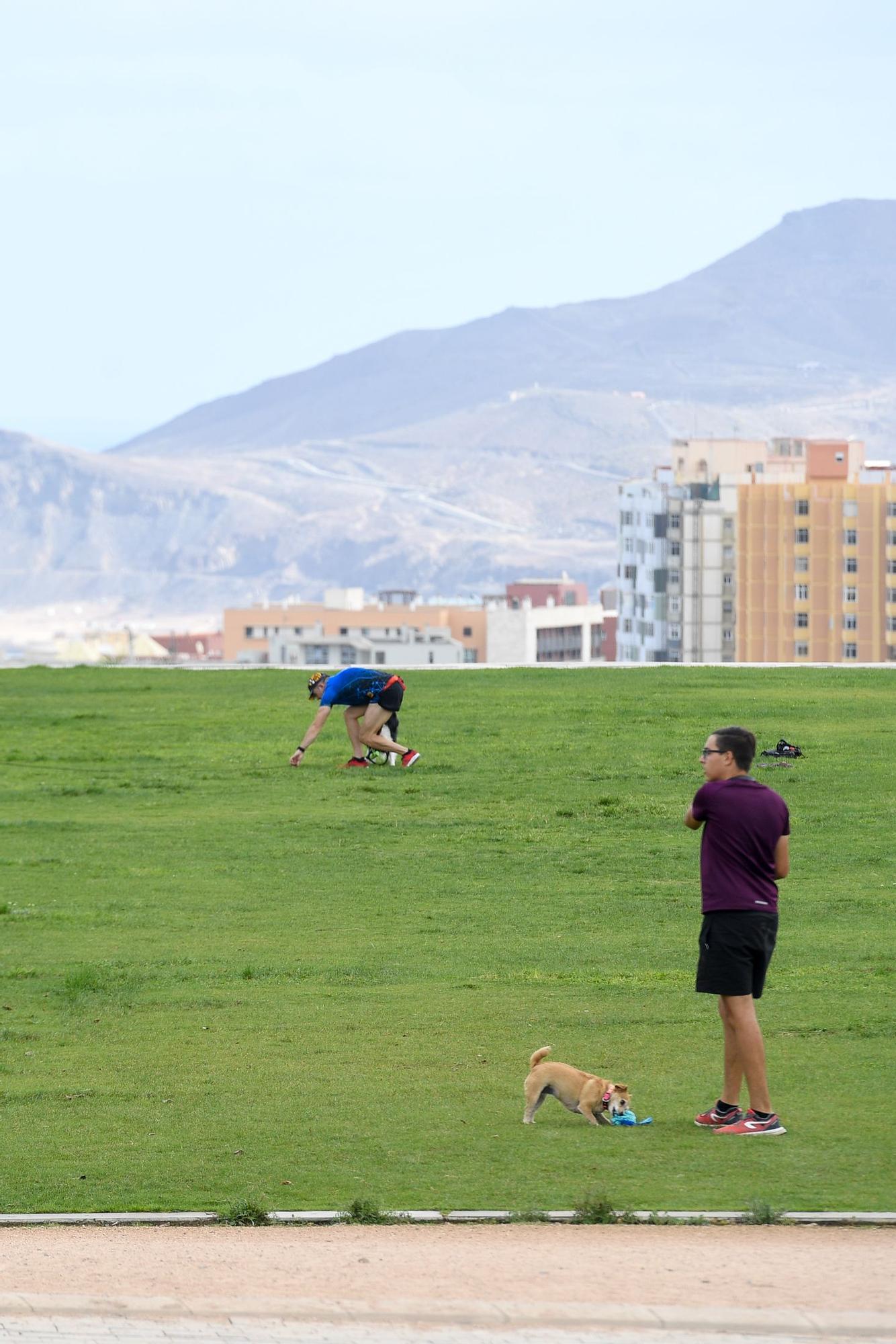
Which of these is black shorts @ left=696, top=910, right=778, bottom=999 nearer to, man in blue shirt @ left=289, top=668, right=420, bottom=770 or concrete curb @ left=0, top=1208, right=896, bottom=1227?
concrete curb @ left=0, top=1208, right=896, bottom=1227

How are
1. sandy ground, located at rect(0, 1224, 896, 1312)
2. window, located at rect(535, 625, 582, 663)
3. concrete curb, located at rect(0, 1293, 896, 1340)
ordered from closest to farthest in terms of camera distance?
concrete curb, located at rect(0, 1293, 896, 1340) → sandy ground, located at rect(0, 1224, 896, 1312) → window, located at rect(535, 625, 582, 663)

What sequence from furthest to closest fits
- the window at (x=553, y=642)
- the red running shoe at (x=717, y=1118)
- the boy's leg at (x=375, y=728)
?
the window at (x=553, y=642), the boy's leg at (x=375, y=728), the red running shoe at (x=717, y=1118)

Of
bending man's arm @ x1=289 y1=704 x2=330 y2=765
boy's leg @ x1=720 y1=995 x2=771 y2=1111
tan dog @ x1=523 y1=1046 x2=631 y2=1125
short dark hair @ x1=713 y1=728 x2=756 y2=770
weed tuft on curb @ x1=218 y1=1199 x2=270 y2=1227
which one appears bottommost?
weed tuft on curb @ x1=218 y1=1199 x2=270 y2=1227

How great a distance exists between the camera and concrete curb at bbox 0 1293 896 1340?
22.8 feet

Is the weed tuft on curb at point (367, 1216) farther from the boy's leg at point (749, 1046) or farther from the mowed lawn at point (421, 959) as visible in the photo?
the boy's leg at point (749, 1046)

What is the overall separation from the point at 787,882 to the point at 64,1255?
9428 millimetres

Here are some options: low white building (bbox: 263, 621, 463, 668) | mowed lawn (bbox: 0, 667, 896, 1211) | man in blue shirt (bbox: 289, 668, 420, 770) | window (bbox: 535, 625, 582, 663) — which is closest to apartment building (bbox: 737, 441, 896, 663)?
low white building (bbox: 263, 621, 463, 668)

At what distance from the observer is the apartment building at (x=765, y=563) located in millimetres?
158375

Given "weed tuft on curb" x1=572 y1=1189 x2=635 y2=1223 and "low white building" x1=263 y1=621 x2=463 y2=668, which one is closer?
"weed tuft on curb" x1=572 y1=1189 x2=635 y2=1223

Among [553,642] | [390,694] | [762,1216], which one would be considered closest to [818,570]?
[553,642]

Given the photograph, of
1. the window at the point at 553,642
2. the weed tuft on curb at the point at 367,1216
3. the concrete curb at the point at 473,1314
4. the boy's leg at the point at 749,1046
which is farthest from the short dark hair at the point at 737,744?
the window at the point at 553,642

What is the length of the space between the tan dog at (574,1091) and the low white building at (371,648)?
158m

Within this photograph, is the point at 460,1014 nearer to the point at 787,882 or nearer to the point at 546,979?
the point at 546,979

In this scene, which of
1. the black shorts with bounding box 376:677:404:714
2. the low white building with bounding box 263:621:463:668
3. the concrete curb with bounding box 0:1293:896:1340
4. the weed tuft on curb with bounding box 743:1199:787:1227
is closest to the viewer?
the concrete curb with bounding box 0:1293:896:1340
